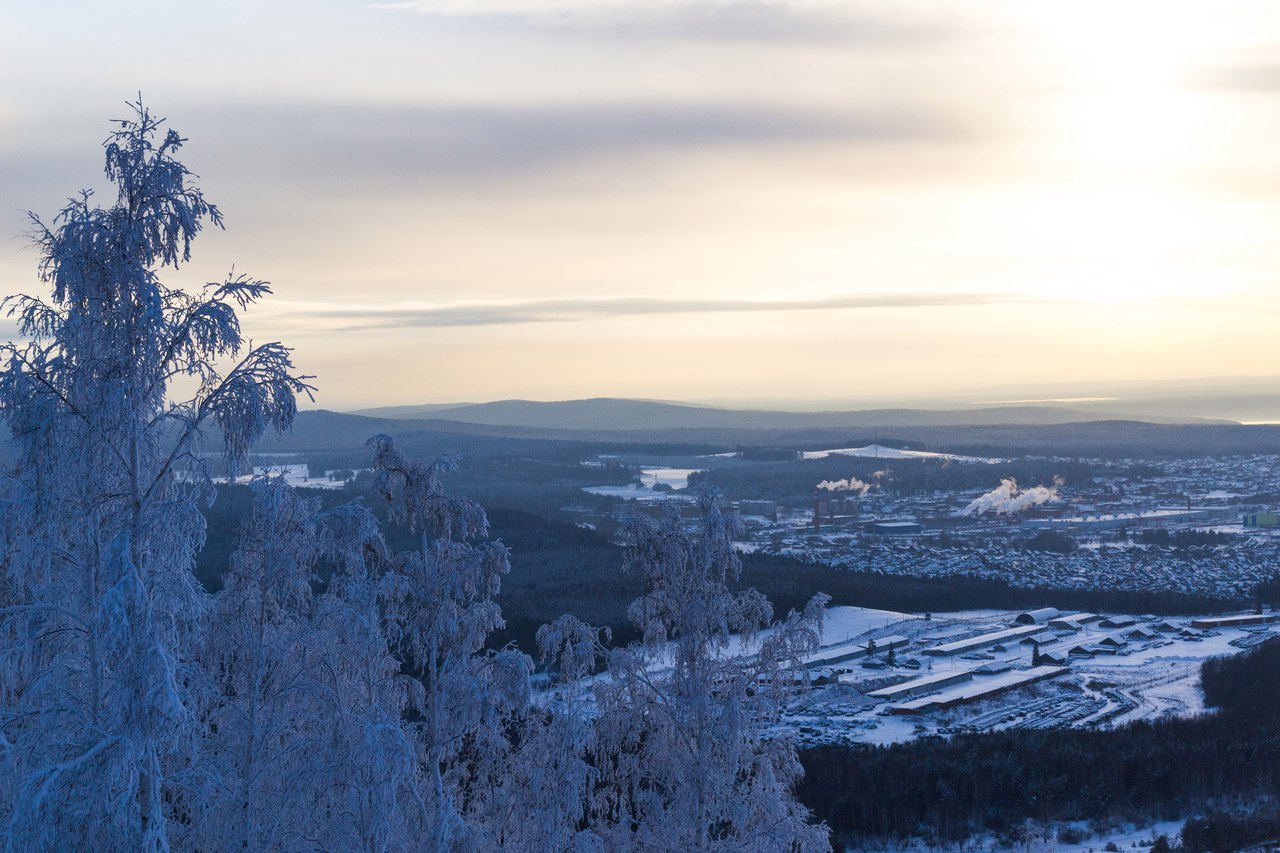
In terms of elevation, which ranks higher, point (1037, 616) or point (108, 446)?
point (108, 446)

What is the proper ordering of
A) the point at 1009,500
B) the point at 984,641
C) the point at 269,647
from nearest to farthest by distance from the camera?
1. the point at 269,647
2. the point at 984,641
3. the point at 1009,500

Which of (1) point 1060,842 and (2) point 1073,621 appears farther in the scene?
(2) point 1073,621

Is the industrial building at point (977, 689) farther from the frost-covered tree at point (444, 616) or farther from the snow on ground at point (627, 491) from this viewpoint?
the snow on ground at point (627, 491)

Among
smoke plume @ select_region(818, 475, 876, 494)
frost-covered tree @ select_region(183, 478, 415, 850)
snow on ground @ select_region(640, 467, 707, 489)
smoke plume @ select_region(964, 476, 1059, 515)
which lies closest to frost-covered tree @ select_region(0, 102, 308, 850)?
frost-covered tree @ select_region(183, 478, 415, 850)

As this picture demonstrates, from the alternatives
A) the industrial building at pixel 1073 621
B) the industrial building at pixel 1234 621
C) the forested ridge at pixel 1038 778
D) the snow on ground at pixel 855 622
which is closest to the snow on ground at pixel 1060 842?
the forested ridge at pixel 1038 778

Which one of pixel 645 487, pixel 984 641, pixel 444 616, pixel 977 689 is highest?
pixel 444 616

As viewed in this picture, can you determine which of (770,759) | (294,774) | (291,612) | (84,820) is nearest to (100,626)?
(84,820)

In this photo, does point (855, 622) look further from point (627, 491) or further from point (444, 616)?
point (627, 491)

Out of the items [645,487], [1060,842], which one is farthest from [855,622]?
[645,487]
